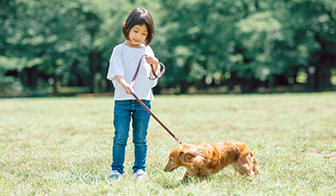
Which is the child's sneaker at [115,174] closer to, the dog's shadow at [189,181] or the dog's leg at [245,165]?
the dog's shadow at [189,181]

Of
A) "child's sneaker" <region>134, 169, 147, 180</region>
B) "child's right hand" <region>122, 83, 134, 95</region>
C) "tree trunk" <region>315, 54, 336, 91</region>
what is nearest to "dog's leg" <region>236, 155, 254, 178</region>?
"child's sneaker" <region>134, 169, 147, 180</region>

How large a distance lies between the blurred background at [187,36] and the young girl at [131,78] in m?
20.4

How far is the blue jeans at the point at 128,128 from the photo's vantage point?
3797 mm

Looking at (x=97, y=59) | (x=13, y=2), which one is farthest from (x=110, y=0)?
(x=13, y=2)

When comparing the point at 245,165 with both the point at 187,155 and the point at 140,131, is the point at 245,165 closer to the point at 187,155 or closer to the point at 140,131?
the point at 187,155

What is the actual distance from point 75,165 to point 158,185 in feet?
4.57

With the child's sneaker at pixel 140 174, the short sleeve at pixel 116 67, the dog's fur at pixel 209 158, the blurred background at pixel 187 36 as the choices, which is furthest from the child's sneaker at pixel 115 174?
the blurred background at pixel 187 36

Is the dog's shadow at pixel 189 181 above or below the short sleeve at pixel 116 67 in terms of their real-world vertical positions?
below

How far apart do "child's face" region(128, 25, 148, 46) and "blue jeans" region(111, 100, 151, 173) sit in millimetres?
651

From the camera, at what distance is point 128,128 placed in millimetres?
3881

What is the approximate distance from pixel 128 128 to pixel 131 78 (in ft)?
1.80

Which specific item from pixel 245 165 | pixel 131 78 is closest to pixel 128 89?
A: pixel 131 78

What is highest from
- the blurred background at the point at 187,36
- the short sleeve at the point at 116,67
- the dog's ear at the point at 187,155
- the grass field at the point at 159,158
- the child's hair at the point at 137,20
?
the blurred background at the point at 187,36

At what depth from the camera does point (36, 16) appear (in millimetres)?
25438
